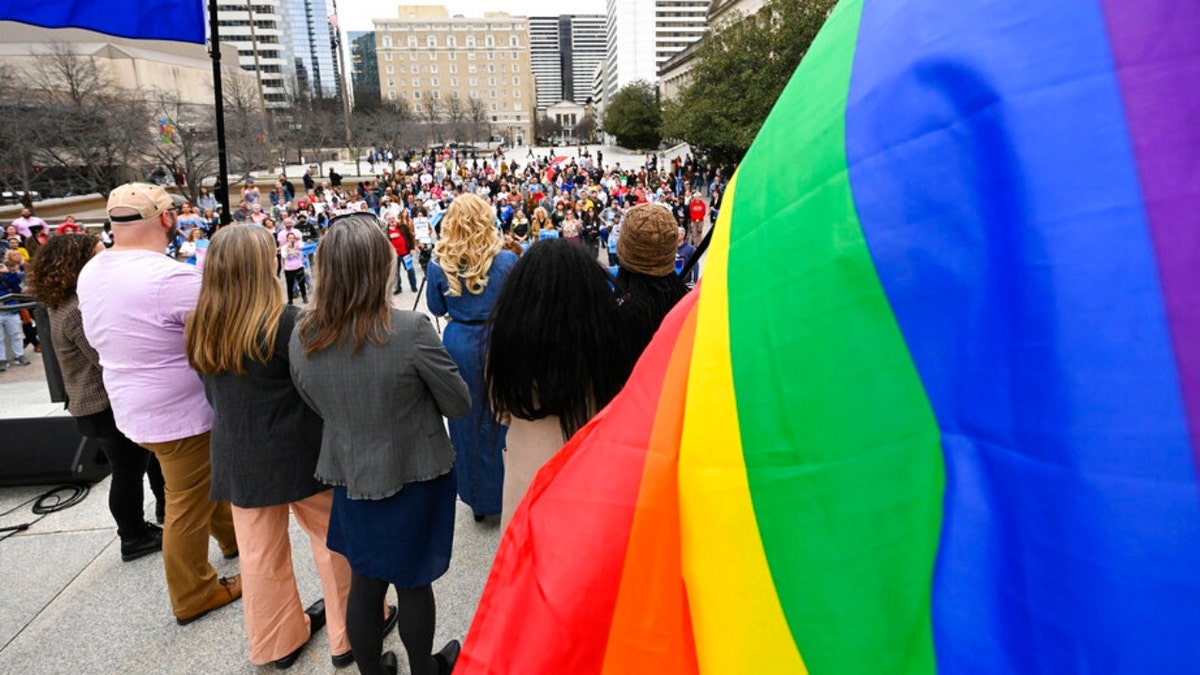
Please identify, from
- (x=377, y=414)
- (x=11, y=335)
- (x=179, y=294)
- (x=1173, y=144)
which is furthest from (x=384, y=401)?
(x=11, y=335)

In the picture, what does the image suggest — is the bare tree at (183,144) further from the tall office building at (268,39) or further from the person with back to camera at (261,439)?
the tall office building at (268,39)

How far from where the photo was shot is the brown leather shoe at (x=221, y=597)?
3236 millimetres

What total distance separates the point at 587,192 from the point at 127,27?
60.9ft

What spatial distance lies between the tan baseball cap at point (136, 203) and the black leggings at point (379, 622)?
1.73m

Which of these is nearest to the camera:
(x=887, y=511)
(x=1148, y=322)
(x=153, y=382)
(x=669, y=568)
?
(x=1148, y=322)

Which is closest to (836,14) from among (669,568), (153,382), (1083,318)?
(1083,318)

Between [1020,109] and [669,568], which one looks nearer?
[1020,109]

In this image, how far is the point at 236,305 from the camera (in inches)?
99.7

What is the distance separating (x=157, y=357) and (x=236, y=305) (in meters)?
0.69

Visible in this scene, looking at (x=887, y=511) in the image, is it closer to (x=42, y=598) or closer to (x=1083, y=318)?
(x=1083, y=318)

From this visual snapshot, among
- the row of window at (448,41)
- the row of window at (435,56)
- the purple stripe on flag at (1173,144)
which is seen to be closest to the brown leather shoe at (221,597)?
the purple stripe on flag at (1173,144)

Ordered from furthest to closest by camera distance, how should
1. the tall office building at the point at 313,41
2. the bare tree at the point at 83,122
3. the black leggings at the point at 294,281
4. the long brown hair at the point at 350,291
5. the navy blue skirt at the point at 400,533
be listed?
the tall office building at the point at 313,41 → the bare tree at the point at 83,122 → the black leggings at the point at 294,281 → the navy blue skirt at the point at 400,533 → the long brown hair at the point at 350,291

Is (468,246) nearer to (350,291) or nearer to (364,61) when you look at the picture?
(350,291)

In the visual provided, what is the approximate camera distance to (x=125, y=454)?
3.51 metres
